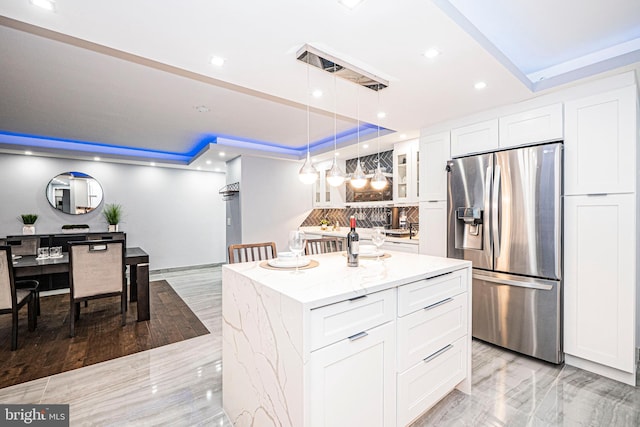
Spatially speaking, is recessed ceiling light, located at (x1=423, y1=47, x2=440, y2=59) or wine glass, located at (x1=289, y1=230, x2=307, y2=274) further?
wine glass, located at (x1=289, y1=230, x2=307, y2=274)

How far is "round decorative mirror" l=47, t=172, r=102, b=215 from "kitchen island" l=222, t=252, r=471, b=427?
17.7 ft

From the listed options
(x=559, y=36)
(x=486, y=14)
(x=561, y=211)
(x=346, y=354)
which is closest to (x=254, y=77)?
(x=486, y=14)

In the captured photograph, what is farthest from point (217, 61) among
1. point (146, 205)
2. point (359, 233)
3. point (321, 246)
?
point (146, 205)

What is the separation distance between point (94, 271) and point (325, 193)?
3.81 m

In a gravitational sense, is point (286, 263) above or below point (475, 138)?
below

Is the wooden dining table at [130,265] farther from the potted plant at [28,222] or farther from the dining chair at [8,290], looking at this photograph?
the potted plant at [28,222]

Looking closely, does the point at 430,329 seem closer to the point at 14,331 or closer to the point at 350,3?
the point at 350,3

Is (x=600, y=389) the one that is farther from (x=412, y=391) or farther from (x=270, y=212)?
(x=270, y=212)

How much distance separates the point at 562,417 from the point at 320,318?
1858 mm

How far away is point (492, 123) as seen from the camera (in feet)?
9.35

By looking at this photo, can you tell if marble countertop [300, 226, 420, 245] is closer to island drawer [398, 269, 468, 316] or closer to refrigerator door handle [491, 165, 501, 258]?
refrigerator door handle [491, 165, 501, 258]

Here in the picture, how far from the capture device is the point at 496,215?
271 cm

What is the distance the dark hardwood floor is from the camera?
8.06 ft

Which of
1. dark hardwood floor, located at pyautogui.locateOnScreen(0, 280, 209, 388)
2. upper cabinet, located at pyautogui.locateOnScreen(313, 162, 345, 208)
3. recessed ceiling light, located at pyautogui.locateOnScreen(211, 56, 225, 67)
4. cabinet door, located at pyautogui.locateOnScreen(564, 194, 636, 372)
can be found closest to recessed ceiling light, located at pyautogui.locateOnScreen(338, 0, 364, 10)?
recessed ceiling light, located at pyautogui.locateOnScreen(211, 56, 225, 67)
